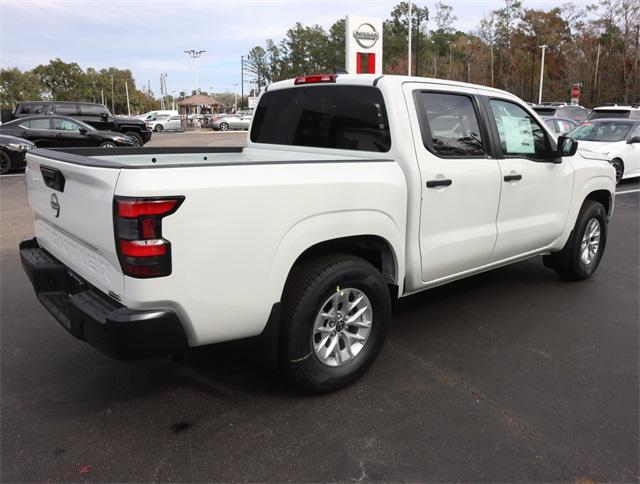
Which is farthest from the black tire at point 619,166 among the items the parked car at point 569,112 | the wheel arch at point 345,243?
the wheel arch at point 345,243

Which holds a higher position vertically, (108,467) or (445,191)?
(445,191)

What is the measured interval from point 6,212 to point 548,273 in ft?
28.0

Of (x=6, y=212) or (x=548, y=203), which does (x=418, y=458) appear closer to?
(x=548, y=203)

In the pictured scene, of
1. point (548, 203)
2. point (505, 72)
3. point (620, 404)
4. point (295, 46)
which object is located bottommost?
point (620, 404)

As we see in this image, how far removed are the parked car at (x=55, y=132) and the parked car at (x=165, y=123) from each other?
97.3 ft

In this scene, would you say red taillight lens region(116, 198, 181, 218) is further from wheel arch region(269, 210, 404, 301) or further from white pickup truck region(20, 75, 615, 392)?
wheel arch region(269, 210, 404, 301)

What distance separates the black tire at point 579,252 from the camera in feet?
17.1

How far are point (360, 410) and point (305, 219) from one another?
3.80 ft

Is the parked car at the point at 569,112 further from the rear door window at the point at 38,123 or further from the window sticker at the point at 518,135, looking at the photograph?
the window sticker at the point at 518,135

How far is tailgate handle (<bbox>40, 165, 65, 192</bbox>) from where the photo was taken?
289cm

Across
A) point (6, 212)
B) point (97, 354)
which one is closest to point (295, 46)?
point (6, 212)

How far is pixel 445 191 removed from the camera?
3627mm

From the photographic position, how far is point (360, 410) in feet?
10.1

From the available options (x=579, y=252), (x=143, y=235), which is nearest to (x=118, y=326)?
(x=143, y=235)
